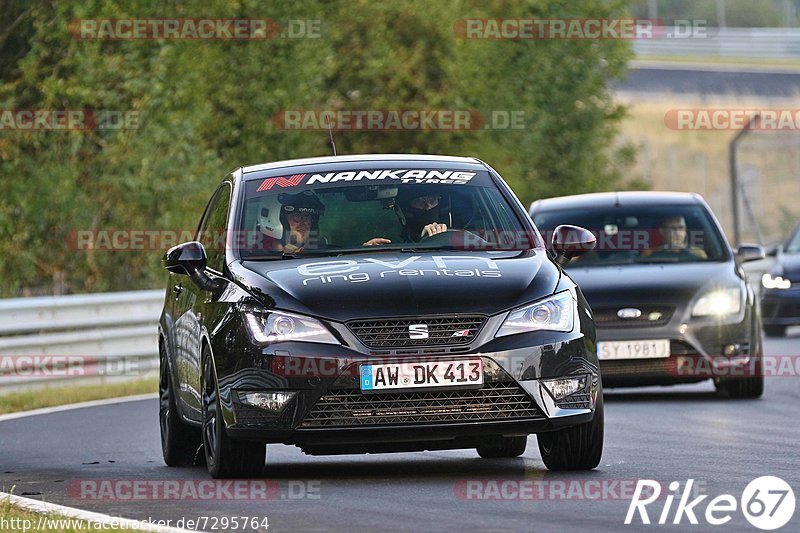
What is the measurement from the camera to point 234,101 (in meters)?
33.3

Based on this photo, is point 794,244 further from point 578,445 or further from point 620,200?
point 578,445

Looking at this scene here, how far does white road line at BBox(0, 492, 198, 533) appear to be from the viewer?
313 inches

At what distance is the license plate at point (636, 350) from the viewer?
15500 millimetres

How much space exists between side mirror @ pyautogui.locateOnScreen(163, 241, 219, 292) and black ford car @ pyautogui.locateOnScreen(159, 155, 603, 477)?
0.01m

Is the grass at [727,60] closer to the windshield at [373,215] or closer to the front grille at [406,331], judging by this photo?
the windshield at [373,215]

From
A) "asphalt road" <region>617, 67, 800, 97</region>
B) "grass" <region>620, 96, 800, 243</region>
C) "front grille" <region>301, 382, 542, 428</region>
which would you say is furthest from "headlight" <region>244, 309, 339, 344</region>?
"asphalt road" <region>617, 67, 800, 97</region>

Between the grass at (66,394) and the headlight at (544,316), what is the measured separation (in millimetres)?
8011

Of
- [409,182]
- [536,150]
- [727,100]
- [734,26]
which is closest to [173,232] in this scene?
[536,150]

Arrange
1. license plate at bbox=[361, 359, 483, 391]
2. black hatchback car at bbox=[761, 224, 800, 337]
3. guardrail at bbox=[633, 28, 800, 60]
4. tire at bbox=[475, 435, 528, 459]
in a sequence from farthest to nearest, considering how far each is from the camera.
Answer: guardrail at bbox=[633, 28, 800, 60] < black hatchback car at bbox=[761, 224, 800, 337] < tire at bbox=[475, 435, 528, 459] < license plate at bbox=[361, 359, 483, 391]

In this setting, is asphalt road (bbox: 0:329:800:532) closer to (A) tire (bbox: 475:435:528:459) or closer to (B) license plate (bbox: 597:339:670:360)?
(A) tire (bbox: 475:435:528:459)

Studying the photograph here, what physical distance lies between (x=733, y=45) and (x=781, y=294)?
47.9 metres

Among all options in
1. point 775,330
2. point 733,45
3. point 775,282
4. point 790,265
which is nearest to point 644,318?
point 775,282

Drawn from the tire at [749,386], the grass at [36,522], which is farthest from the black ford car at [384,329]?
the tire at [749,386]

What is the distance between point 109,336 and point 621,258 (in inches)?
242
